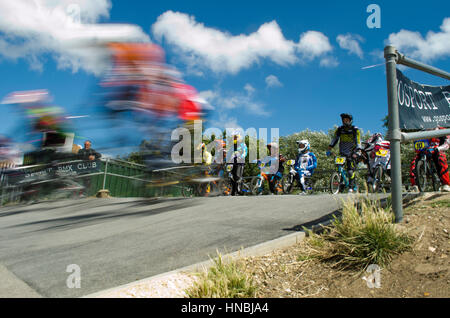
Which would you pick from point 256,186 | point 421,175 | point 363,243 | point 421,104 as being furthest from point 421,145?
point 256,186

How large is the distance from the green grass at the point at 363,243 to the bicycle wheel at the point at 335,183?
6090 millimetres

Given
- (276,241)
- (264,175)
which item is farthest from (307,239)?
(264,175)

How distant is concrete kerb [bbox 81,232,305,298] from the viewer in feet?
9.69

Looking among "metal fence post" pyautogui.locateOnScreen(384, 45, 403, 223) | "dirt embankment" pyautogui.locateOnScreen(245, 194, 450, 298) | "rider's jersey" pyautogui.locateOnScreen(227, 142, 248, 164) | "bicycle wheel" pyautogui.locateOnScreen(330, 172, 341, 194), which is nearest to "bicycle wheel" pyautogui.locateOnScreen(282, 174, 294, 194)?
"rider's jersey" pyautogui.locateOnScreen(227, 142, 248, 164)

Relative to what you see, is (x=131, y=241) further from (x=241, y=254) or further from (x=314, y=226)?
(x=314, y=226)

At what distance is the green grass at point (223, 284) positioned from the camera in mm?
2824

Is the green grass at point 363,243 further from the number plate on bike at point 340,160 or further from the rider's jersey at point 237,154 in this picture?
the rider's jersey at point 237,154

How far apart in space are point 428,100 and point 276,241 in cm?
357

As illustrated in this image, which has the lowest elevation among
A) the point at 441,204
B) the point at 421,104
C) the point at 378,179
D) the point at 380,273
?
Result: the point at 380,273

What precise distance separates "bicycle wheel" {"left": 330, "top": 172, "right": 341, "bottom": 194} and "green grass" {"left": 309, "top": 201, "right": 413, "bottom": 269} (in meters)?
6.09

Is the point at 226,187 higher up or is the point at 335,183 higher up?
the point at 335,183

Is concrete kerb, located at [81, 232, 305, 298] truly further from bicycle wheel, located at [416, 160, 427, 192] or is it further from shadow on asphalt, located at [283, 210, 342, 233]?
bicycle wheel, located at [416, 160, 427, 192]

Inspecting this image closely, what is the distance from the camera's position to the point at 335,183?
990 cm

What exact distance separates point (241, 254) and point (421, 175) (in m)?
4.95
